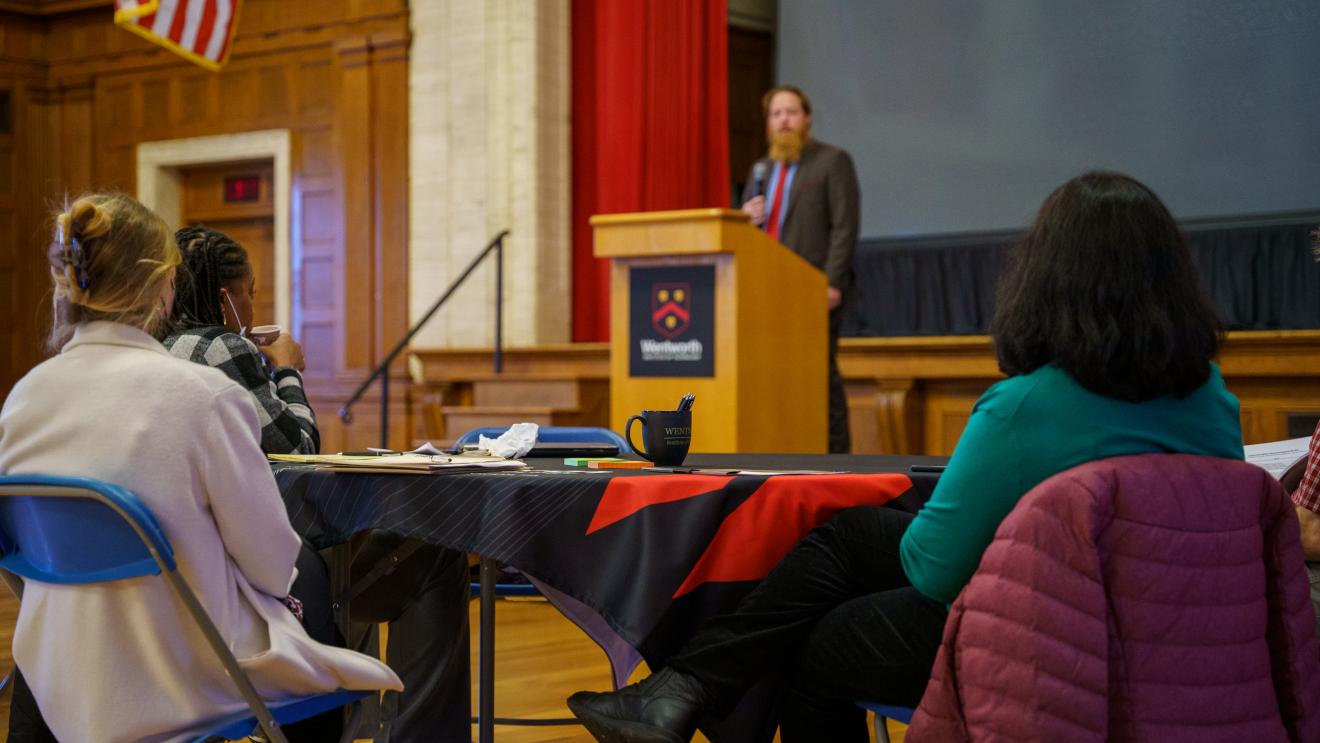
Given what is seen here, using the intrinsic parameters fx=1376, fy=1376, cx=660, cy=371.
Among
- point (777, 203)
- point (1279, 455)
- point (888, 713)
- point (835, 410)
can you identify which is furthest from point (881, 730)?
point (777, 203)

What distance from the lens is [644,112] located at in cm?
777

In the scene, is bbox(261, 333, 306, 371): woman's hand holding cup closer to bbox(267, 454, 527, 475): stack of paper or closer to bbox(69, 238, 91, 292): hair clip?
bbox(267, 454, 527, 475): stack of paper

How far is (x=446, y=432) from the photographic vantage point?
7457mm

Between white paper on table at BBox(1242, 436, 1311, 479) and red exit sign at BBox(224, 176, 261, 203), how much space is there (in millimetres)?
8012

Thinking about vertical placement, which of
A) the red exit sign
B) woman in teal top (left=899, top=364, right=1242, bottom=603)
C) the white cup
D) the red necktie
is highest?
the red exit sign

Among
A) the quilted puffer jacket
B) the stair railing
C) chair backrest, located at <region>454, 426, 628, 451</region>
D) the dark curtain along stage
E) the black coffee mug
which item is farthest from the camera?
the stair railing

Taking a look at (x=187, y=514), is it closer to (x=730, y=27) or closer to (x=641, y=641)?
(x=641, y=641)

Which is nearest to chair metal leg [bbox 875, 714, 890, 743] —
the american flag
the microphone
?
the microphone

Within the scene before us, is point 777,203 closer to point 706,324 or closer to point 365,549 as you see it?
point 706,324

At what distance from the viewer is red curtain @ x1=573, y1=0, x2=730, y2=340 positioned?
7.76 m

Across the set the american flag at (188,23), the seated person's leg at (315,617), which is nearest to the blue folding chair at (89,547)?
the seated person's leg at (315,617)

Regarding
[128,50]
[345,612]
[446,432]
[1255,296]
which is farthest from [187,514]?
[128,50]

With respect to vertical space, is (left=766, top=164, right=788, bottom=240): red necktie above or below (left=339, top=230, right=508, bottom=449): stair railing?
above

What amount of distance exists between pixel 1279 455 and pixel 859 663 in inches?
39.4
